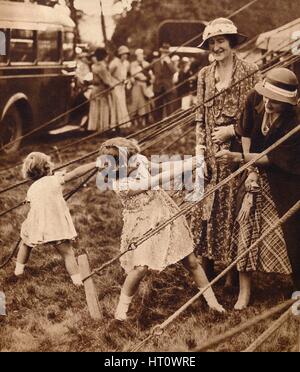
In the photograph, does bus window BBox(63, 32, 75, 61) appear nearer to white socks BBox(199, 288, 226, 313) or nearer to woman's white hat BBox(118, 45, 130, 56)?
woman's white hat BBox(118, 45, 130, 56)

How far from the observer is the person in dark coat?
339 cm

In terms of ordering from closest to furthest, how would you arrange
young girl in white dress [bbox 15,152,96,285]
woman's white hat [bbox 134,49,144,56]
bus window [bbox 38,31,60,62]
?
young girl in white dress [bbox 15,152,96,285] → woman's white hat [bbox 134,49,144,56] → bus window [bbox 38,31,60,62]

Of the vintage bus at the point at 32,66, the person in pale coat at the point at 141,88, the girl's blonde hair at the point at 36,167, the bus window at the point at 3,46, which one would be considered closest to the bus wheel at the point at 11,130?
the vintage bus at the point at 32,66

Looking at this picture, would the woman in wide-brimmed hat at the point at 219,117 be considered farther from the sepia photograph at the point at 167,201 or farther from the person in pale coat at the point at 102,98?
the person in pale coat at the point at 102,98

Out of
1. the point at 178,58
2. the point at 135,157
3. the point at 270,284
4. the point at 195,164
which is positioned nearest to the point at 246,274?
the point at 270,284

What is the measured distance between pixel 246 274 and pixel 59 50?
182 centimetres

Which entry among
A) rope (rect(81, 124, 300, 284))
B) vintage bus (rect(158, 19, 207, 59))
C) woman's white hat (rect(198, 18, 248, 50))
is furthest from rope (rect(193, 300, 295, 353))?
vintage bus (rect(158, 19, 207, 59))

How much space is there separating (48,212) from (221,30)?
115 cm

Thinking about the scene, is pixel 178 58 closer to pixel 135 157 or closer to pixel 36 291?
pixel 135 157

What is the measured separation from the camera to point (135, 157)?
2613 millimetres

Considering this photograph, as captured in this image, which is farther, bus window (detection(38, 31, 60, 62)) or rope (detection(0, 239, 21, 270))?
bus window (detection(38, 31, 60, 62))

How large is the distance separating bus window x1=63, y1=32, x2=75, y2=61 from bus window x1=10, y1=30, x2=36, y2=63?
185mm

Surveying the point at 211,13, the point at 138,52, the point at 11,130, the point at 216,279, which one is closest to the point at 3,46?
the point at 11,130

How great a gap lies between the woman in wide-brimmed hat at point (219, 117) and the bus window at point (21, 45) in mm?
1056
